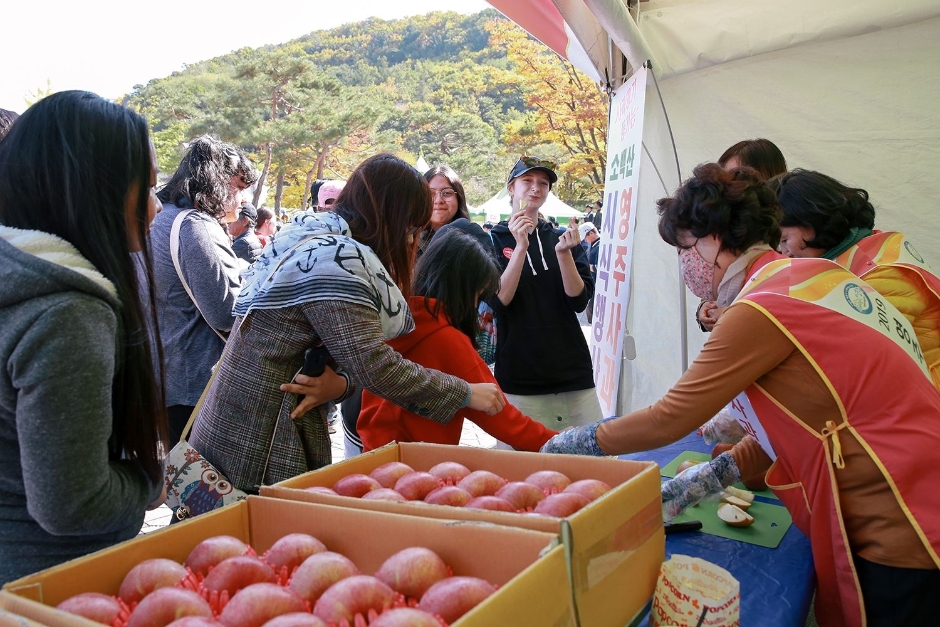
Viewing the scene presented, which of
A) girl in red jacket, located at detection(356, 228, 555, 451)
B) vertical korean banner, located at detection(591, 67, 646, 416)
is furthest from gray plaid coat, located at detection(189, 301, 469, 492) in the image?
vertical korean banner, located at detection(591, 67, 646, 416)

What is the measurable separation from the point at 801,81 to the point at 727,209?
2019 millimetres

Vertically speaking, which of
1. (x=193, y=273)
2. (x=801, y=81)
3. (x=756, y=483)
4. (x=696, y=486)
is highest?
(x=801, y=81)

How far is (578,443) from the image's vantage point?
1833mm

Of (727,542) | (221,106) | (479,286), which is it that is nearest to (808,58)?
(479,286)

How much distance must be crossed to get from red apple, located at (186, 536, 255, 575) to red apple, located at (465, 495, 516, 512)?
0.36 metres

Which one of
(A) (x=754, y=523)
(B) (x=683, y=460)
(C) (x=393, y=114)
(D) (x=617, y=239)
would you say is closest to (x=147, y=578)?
(A) (x=754, y=523)

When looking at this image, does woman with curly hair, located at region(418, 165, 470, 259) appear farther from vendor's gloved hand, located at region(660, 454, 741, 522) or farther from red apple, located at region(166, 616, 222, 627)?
red apple, located at region(166, 616, 222, 627)

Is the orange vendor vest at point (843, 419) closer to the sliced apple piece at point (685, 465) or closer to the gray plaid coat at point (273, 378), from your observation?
the sliced apple piece at point (685, 465)

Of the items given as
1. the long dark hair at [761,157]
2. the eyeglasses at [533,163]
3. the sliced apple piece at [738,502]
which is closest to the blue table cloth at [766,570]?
the sliced apple piece at [738,502]

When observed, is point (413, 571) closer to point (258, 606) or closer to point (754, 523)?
point (258, 606)

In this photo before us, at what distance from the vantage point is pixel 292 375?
1.74m

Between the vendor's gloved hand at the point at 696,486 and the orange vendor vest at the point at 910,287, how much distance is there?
80 centimetres

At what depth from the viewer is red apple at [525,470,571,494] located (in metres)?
1.24

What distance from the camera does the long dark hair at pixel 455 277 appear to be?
2.15 metres
